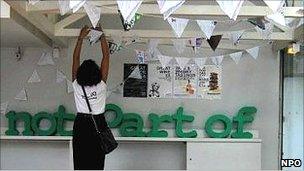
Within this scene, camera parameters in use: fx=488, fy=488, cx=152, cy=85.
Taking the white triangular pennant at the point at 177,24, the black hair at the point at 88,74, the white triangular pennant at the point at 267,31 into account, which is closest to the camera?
the white triangular pennant at the point at 177,24

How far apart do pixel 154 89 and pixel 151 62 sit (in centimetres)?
29

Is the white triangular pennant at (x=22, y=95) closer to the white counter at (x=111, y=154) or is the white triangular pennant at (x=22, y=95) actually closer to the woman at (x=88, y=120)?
the white counter at (x=111, y=154)

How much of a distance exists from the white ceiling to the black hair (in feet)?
1.86

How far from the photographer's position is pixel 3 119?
5188mm

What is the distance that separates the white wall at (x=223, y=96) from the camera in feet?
16.8

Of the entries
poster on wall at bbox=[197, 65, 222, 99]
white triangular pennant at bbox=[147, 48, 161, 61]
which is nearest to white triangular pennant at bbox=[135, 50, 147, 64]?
white triangular pennant at bbox=[147, 48, 161, 61]

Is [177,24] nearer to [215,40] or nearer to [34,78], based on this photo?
[215,40]

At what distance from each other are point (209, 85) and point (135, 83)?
78 cm

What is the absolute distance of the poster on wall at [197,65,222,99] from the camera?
514cm

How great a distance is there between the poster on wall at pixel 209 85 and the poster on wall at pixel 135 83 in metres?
0.57

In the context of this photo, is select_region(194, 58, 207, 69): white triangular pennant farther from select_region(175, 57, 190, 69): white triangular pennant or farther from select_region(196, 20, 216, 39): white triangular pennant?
select_region(196, 20, 216, 39): white triangular pennant

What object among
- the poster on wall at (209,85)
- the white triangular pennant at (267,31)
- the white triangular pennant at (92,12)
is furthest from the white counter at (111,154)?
the white triangular pennant at (92,12)

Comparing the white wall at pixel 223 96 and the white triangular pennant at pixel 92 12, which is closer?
the white triangular pennant at pixel 92 12

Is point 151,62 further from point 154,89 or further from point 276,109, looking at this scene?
point 276,109
